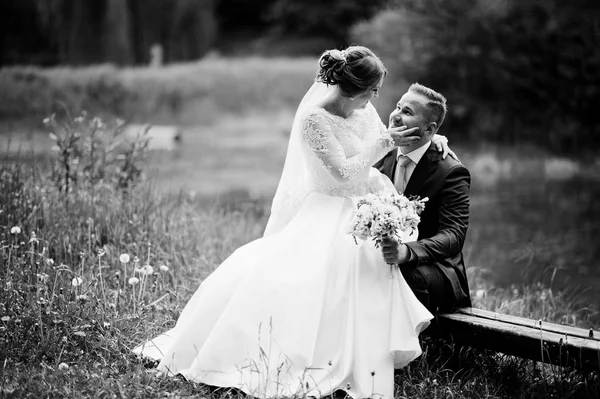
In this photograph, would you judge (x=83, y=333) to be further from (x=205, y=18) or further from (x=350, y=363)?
(x=205, y=18)

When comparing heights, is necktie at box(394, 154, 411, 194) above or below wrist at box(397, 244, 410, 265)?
above

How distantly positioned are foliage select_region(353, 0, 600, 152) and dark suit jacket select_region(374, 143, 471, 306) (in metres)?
11.1

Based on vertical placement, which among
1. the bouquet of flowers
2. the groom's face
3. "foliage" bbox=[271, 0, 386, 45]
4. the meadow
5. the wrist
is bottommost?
the meadow

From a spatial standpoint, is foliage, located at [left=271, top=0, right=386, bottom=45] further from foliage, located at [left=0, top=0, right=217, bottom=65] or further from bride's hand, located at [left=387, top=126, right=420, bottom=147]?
bride's hand, located at [left=387, top=126, right=420, bottom=147]

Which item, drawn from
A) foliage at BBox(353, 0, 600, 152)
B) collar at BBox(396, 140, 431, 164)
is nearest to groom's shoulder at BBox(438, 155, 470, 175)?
collar at BBox(396, 140, 431, 164)

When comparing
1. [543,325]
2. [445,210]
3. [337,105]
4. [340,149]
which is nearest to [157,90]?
[337,105]

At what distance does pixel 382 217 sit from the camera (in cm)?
368

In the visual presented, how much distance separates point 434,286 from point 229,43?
2397 centimetres

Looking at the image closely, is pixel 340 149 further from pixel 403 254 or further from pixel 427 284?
pixel 427 284

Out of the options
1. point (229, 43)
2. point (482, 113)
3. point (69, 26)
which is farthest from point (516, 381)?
point (229, 43)

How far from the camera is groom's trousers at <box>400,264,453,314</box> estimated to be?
4031 millimetres

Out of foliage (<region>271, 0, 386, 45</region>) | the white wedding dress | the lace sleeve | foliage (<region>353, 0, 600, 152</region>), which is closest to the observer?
the white wedding dress

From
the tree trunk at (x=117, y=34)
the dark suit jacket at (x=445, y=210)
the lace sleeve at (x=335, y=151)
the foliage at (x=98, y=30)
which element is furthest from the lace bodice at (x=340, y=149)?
the tree trunk at (x=117, y=34)

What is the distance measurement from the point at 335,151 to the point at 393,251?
724 millimetres
